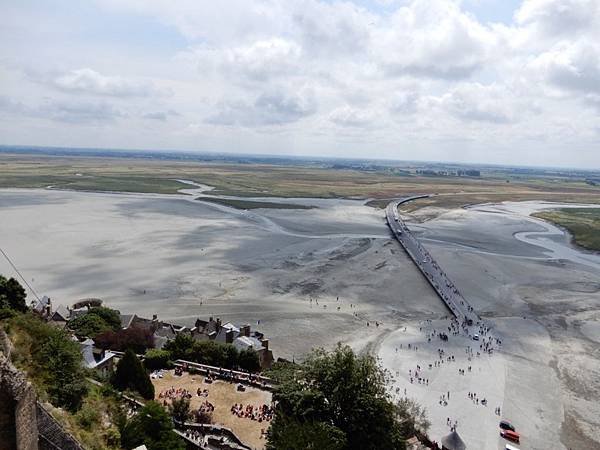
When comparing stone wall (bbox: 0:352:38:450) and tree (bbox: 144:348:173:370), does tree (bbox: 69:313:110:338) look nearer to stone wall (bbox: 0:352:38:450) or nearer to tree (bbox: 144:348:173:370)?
tree (bbox: 144:348:173:370)

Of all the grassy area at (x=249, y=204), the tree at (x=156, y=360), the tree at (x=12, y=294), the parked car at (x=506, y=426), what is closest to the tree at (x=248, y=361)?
the tree at (x=156, y=360)

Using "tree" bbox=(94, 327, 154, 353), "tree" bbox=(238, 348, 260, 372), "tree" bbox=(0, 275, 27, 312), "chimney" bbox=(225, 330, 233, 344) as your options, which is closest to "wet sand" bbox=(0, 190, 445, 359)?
"chimney" bbox=(225, 330, 233, 344)

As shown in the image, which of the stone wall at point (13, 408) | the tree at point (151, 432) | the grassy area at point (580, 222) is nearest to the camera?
the stone wall at point (13, 408)

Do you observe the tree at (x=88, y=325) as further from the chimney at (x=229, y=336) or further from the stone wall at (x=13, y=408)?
the stone wall at (x=13, y=408)

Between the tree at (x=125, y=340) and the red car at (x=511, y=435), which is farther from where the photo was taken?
the tree at (x=125, y=340)

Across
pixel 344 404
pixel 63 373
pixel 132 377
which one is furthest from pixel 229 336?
pixel 63 373

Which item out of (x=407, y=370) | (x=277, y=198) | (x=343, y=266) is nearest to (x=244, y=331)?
(x=407, y=370)

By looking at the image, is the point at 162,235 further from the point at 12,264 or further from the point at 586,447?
the point at 586,447

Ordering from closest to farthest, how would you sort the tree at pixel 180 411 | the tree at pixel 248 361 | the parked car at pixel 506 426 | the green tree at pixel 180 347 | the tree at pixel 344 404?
the tree at pixel 344 404, the tree at pixel 180 411, the parked car at pixel 506 426, the tree at pixel 248 361, the green tree at pixel 180 347
